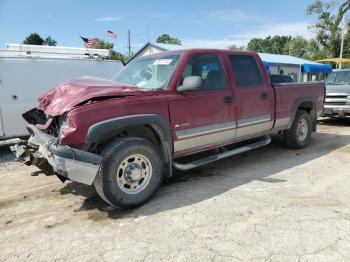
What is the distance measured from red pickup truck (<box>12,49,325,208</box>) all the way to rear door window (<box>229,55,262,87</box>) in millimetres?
19

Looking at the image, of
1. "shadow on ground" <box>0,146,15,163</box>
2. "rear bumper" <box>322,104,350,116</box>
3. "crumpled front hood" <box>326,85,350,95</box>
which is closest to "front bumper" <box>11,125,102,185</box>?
"shadow on ground" <box>0,146,15,163</box>

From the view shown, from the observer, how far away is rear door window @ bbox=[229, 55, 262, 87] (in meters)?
5.56

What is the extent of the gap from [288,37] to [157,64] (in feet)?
369

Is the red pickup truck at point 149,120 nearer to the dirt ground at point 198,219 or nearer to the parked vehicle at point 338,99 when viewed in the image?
the dirt ground at point 198,219

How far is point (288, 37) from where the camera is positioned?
10812cm

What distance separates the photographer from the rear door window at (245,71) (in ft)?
18.2

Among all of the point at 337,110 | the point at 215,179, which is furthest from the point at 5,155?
the point at 337,110

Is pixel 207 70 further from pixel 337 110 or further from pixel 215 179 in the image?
pixel 337 110

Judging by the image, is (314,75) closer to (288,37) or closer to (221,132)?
(221,132)

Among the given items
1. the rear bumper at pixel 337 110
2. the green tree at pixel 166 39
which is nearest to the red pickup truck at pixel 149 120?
the rear bumper at pixel 337 110

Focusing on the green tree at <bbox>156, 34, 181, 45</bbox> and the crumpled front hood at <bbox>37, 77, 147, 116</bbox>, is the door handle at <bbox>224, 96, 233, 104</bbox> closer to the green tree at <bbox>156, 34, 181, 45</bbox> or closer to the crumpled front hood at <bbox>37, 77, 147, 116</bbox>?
the crumpled front hood at <bbox>37, 77, 147, 116</bbox>

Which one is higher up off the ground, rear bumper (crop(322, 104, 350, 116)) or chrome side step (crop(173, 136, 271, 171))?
rear bumper (crop(322, 104, 350, 116))

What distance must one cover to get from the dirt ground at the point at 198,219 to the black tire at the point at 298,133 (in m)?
1.18

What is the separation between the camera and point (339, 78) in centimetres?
1162
